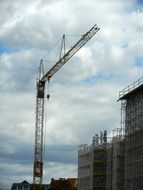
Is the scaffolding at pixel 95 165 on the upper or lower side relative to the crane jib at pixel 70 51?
lower

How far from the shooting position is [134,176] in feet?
277

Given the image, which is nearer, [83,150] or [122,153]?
[122,153]

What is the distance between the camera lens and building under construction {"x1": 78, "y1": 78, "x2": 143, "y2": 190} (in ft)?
277

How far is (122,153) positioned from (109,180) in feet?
18.4

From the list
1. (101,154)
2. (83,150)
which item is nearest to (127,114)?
(101,154)

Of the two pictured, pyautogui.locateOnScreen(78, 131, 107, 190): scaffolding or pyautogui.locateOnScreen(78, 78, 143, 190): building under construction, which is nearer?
pyautogui.locateOnScreen(78, 78, 143, 190): building under construction

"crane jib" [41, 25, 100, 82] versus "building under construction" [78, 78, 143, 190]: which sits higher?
"crane jib" [41, 25, 100, 82]

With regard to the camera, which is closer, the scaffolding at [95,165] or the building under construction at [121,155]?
the building under construction at [121,155]

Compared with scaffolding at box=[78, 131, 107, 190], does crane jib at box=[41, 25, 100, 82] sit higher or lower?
higher

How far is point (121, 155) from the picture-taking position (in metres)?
91.2

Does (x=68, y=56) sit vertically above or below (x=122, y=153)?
above

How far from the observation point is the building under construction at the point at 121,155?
84.3 metres

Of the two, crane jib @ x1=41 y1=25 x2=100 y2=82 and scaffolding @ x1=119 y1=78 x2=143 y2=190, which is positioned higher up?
crane jib @ x1=41 y1=25 x2=100 y2=82

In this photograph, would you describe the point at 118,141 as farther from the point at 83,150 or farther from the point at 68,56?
the point at 68,56
